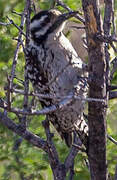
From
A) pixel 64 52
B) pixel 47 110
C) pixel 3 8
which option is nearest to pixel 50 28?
pixel 64 52

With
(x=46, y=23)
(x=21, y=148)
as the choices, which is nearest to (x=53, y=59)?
(x=46, y=23)

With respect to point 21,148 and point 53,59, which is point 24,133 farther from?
point 21,148

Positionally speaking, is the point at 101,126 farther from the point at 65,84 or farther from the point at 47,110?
the point at 47,110

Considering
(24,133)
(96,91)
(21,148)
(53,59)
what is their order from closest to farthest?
(96,91) → (24,133) → (53,59) → (21,148)

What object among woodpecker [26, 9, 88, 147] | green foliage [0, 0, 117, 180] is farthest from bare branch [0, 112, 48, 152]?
green foliage [0, 0, 117, 180]

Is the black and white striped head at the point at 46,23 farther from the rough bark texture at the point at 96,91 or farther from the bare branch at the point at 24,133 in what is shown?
the bare branch at the point at 24,133

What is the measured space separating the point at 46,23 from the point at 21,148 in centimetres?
166

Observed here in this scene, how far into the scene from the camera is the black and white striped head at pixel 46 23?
4.12 m

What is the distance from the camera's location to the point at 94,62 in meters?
3.63

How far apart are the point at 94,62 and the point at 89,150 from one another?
888 millimetres

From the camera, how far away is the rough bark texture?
3508 millimetres

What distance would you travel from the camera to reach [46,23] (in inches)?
166

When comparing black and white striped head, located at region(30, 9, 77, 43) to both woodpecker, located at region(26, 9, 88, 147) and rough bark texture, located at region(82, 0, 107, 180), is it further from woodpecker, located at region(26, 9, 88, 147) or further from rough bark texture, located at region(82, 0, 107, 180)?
rough bark texture, located at region(82, 0, 107, 180)

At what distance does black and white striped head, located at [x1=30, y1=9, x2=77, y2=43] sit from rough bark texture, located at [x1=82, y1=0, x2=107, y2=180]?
527 millimetres
